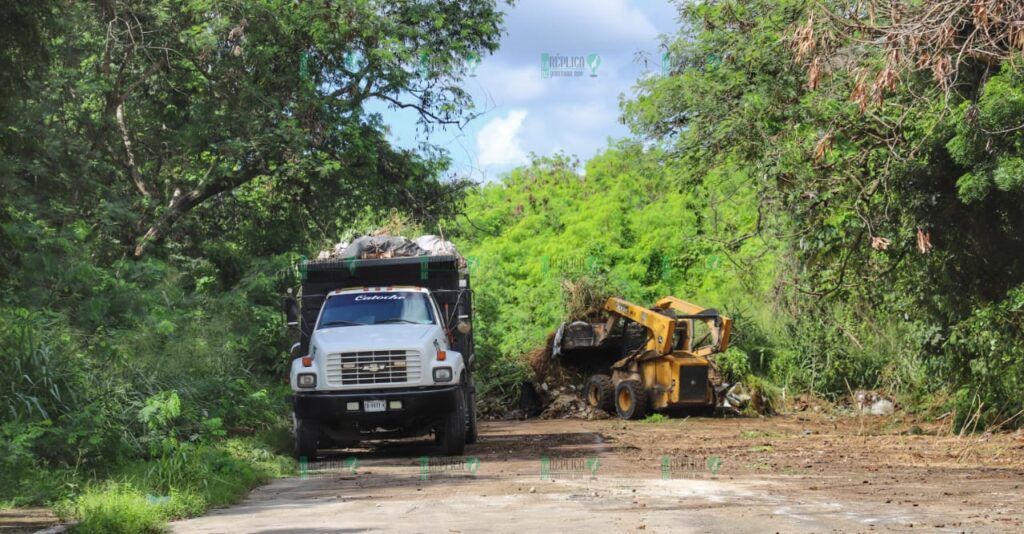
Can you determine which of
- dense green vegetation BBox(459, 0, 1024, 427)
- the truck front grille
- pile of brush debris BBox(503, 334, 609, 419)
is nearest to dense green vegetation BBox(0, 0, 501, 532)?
the truck front grille

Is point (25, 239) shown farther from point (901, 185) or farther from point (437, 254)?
point (901, 185)

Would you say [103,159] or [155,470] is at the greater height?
[103,159]

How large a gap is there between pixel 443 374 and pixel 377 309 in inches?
72.9

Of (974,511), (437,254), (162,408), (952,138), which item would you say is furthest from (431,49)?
(974,511)

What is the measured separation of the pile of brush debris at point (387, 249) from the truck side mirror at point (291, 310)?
1656 millimetres

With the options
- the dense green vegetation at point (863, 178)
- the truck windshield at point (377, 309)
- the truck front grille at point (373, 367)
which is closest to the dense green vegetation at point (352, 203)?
the dense green vegetation at point (863, 178)

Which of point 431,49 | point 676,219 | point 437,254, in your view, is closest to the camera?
point 437,254

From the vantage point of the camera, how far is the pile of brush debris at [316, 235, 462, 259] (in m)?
19.2

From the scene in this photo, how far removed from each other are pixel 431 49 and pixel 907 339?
1291 cm

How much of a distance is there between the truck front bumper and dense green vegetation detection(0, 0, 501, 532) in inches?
35.7

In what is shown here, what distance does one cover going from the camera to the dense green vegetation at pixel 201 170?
1739cm

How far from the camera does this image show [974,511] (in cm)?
1001

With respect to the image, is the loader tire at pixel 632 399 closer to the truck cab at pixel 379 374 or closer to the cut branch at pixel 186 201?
the truck cab at pixel 379 374

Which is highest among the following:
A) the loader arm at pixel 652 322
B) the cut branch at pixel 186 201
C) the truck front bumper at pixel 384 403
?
the cut branch at pixel 186 201
